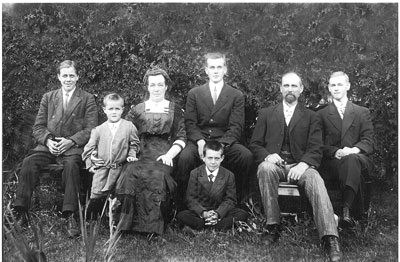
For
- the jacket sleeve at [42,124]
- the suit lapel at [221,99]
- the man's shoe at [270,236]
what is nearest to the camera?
the man's shoe at [270,236]

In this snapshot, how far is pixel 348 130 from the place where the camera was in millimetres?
4875

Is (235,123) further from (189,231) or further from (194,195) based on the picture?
(189,231)

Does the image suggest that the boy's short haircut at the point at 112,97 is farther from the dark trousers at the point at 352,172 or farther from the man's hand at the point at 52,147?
the dark trousers at the point at 352,172

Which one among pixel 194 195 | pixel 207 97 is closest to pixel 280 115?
pixel 207 97

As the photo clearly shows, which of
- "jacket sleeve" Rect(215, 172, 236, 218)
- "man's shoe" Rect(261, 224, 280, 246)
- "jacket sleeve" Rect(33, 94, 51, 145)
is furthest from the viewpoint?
"jacket sleeve" Rect(33, 94, 51, 145)

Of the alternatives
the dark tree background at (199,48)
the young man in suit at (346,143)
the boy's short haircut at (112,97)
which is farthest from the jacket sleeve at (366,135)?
the boy's short haircut at (112,97)

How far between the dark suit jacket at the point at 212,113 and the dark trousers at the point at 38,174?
3.68 ft

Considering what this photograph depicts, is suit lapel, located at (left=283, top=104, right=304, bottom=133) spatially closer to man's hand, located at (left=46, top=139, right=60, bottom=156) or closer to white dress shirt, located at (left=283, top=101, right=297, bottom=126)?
white dress shirt, located at (left=283, top=101, right=297, bottom=126)

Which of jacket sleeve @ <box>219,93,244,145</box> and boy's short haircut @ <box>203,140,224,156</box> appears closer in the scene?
boy's short haircut @ <box>203,140,224,156</box>

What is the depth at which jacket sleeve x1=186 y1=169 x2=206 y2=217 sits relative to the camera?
4.64 meters

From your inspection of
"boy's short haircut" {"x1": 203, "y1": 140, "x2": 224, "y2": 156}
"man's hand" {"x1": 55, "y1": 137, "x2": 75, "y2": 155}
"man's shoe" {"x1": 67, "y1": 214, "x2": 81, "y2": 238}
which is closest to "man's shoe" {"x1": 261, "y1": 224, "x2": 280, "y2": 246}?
"boy's short haircut" {"x1": 203, "y1": 140, "x2": 224, "y2": 156}

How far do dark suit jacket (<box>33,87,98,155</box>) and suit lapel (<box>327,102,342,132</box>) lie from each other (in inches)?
87.4

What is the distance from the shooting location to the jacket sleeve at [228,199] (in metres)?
4.62

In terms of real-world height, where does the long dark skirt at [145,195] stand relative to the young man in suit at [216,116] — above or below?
below
